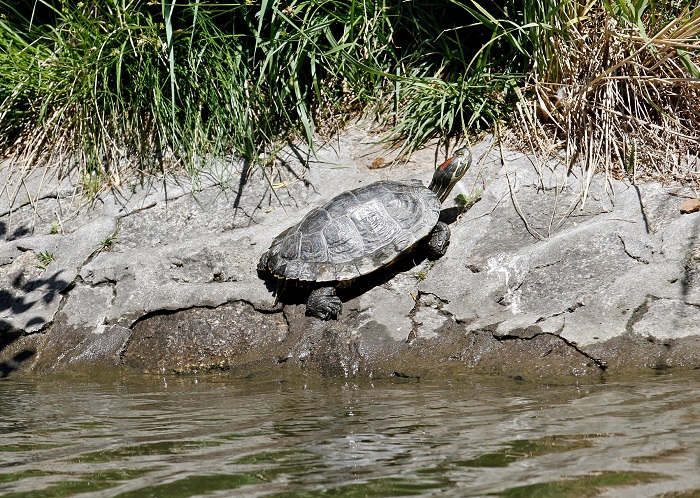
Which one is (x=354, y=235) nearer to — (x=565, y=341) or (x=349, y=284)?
(x=349, y=284)

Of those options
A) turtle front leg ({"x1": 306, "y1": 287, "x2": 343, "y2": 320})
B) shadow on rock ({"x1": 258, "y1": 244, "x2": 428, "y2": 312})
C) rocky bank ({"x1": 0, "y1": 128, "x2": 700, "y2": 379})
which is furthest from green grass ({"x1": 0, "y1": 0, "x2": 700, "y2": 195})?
turtle front leg ({"x1": 306, "y1": 287, "x2": 343, "y2": 320})

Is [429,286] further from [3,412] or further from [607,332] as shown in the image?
[3,412]

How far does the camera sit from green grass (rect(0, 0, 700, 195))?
5.12 m

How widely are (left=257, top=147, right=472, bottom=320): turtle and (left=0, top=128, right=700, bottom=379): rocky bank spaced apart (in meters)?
0.17

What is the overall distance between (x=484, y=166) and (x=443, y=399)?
89.5 inches

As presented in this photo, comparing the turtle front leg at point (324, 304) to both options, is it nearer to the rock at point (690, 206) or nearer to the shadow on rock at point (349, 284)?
the shadow on rock at point (349, 284)

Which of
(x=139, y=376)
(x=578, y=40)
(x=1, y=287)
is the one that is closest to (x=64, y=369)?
(x=139, y=376)

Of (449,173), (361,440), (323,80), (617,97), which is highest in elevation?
(323,80)

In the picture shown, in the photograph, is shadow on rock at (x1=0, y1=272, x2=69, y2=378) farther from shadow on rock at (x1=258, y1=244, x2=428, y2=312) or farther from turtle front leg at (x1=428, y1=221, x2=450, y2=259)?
turtle front leg at (x1=428, y1=221, x2=450, y2=259)

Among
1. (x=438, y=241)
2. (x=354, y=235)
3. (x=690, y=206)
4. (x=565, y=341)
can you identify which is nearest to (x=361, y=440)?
(x=565, y=341)

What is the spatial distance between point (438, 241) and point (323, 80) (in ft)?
6.99

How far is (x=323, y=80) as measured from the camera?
240 inches

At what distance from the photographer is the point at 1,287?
5.05 meters

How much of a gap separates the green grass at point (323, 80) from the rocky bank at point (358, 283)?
27cm
